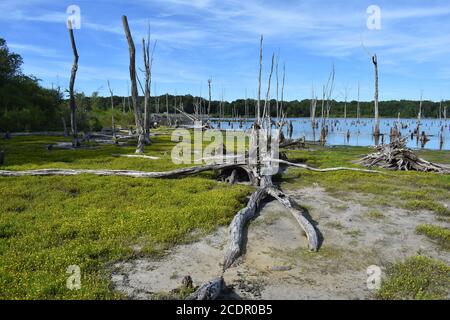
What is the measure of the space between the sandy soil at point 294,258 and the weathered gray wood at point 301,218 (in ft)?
0.74

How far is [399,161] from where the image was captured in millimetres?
22703

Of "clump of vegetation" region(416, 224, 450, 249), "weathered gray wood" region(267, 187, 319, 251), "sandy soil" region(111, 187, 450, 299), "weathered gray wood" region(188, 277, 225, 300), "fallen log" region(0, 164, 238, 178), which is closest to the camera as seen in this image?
"weathered gray wood" region(188, 277, 225, 300)

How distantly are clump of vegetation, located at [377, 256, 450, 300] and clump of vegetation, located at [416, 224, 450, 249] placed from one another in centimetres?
173

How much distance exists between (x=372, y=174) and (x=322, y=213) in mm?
8687

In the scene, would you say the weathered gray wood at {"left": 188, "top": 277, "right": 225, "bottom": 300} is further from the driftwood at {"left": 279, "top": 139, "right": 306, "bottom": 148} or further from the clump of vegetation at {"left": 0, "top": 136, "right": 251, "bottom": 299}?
the driftwood at {"left": 279, "top": 139, "right": 306, "bottom": 148}

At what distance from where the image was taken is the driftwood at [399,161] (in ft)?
71.0

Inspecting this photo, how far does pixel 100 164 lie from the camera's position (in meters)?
21.9

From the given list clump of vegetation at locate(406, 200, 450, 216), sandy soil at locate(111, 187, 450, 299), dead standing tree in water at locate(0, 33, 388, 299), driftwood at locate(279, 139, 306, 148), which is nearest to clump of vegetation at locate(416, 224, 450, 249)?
sandy soil at locate(111, 187, 450, 299)

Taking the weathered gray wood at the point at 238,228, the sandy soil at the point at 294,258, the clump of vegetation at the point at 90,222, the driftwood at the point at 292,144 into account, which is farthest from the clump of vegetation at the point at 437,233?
the driftwood at the point at 292,144

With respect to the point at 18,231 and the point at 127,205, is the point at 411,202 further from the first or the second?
the point at 18,231

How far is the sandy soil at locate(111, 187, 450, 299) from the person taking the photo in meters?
7.58

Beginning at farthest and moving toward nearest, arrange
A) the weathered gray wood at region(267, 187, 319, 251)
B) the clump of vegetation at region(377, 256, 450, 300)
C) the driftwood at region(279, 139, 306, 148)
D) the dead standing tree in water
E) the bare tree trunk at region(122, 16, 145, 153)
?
the driftwood at region(279, 139, 306, 148), the bare tree trunk at region(122, 16, 145, 153), the weathered gray wood at region(267, 187, 319, 251), the dead standing tree in water, the clump of vegetation at region(377, 256, 450, 300)

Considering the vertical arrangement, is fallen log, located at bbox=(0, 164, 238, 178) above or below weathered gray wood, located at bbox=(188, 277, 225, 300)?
above

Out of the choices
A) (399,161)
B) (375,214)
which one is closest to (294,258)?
(375,214)
